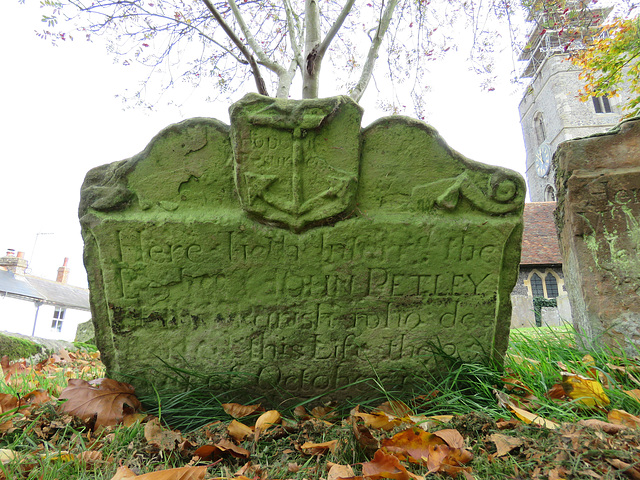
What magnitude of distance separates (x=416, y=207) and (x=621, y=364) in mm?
1467

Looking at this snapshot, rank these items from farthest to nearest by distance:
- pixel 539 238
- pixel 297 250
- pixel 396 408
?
pixel 539 238 → pixel 297 250 → pixel 396 408

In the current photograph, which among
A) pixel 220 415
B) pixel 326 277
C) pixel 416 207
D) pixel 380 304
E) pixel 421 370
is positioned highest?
pixel 416 207

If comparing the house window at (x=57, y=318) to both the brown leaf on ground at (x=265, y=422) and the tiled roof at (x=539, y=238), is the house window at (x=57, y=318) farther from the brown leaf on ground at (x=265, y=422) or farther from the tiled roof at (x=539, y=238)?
the brown leaf on ground at (x=265, y=422)

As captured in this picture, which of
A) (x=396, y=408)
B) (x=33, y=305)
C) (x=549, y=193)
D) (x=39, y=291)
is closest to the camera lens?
(x=396, y=408)

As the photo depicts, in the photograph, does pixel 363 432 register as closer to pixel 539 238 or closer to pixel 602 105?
pixel 539 238

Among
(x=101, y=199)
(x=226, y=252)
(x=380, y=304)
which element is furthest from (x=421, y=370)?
(x=101, y=199)

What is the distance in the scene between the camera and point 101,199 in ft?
6.61

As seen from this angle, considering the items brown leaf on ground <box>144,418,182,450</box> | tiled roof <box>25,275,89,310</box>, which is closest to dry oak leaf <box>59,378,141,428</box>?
brown leaf on ground <box>144,418,182,450</box>

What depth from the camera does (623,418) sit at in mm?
1468

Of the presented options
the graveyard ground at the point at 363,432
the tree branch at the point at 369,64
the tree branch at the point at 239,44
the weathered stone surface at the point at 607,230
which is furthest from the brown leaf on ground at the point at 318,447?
the tree branch at the point at 369,64

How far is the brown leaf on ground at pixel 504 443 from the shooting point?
1290 mm

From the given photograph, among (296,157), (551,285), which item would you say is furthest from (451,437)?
(551,285)

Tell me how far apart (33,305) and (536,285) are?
2168 cm

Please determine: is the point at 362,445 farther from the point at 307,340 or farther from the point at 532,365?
the point at 532,365
